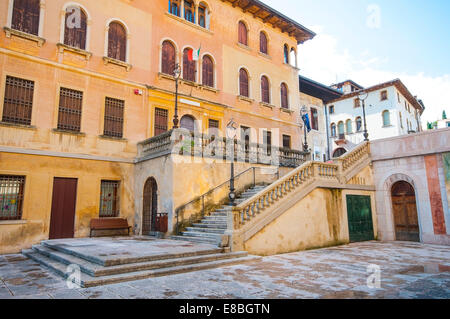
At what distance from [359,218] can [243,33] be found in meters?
14.3

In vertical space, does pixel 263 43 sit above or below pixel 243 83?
above

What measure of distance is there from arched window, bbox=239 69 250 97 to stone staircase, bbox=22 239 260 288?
13.2 meters

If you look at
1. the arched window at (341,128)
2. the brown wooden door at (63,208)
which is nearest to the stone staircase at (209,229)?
the brown wooden door at (63,208)

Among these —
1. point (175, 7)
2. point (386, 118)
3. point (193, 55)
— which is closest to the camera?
point (193, 55)

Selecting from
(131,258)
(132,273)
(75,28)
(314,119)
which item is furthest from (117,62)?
(314,119)

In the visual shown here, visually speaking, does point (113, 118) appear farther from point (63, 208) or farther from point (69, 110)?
point (63, 208)

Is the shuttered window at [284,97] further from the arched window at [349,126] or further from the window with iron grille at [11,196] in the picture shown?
the arched window at [349,126]

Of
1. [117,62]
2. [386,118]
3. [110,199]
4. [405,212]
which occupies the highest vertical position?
[386,118]

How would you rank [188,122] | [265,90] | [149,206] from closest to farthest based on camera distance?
1. [149,206]
2. [188,122]
3. [265,90]

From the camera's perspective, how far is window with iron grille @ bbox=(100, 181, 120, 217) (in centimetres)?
1402

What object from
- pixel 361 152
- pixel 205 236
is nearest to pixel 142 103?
pixel 205 236

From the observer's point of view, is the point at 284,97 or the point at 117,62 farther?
the point at 284,97

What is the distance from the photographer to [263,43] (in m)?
22.4
